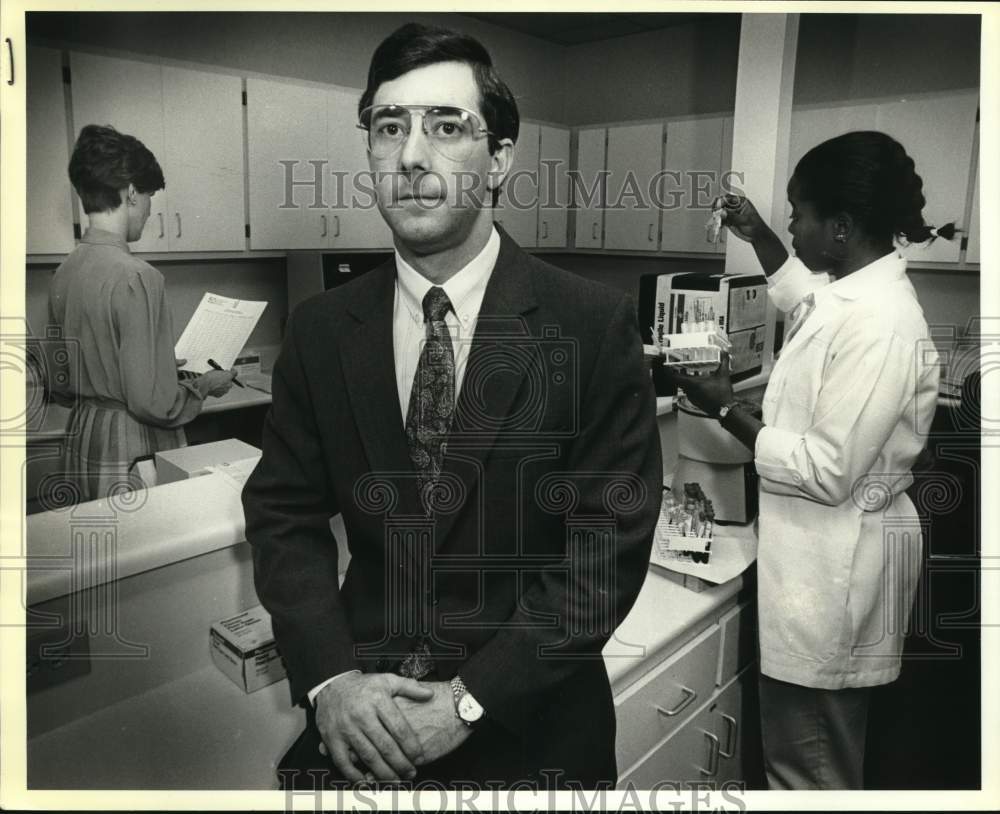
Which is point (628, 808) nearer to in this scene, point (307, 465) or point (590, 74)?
point (307, 465)

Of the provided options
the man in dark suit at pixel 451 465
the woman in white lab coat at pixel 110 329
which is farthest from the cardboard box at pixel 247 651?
the woman in white lab coat at pixel 110 329

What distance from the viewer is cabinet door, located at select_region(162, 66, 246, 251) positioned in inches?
43.1

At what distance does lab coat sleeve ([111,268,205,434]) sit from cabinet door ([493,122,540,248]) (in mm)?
530

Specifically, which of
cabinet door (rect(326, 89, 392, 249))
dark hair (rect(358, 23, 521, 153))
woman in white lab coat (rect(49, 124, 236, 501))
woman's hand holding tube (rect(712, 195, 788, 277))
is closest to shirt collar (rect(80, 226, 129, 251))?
woman in white lab coat (rect(49, 124, 236, 501))

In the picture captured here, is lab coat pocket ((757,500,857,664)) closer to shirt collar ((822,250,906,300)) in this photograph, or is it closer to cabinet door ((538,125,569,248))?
shirt collar ((822,250,906,300))

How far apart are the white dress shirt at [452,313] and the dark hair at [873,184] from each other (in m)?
0.55

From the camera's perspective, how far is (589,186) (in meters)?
1.07

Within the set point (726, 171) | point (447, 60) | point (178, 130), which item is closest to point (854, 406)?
point (726, 171)

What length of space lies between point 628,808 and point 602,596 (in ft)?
→ 1.28

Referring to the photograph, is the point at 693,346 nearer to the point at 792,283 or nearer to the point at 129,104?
the point at 792,283

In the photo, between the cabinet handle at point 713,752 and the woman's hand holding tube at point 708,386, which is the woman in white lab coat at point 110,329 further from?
the cabinet handle at point 713,752

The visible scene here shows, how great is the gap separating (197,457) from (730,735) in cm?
108

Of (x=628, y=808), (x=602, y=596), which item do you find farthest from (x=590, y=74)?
(x=628, y=808)

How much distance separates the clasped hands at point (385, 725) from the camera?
2.90 ft
